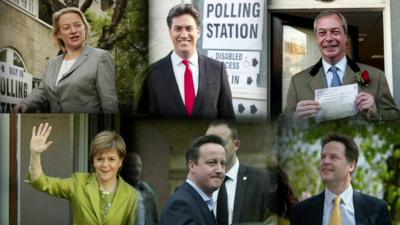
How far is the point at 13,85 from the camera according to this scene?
6527 millimetres

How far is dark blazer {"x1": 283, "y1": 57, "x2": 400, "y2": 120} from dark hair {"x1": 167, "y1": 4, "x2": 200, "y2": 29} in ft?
3.31

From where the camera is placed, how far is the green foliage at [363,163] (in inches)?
258

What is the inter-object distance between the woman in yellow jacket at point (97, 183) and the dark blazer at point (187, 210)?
0.38 meters

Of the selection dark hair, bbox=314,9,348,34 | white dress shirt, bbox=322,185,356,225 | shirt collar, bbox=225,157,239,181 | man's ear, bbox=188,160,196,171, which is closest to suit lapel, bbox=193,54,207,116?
man's ear, bbox=188,160,196,171

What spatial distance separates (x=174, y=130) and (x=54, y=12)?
4.90 ft

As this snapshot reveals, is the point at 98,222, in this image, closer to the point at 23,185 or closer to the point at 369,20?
the point at 23,185

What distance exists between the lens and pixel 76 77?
21.4 feet

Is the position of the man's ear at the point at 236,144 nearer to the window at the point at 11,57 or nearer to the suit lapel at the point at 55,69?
the suit lapel at the point at 55,69

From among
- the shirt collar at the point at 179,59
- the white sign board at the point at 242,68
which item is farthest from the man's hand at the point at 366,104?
the shirt collar at the point at 179,59

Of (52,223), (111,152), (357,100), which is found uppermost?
(357,100)

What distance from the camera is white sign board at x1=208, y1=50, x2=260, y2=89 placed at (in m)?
6.41

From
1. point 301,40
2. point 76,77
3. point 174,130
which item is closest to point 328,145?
point 301,40

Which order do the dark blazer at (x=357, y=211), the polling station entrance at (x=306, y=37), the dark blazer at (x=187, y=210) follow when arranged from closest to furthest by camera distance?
the dark blazer at (x=187, y=210) < the polling station entrance at (x=306, y=37) < the dark blazer at (x=357, y=211)

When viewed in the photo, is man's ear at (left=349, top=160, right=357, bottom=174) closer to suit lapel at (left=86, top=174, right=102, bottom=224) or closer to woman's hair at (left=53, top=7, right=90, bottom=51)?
suit lapel at (left=86, top=174, right=102, bottom=224)
